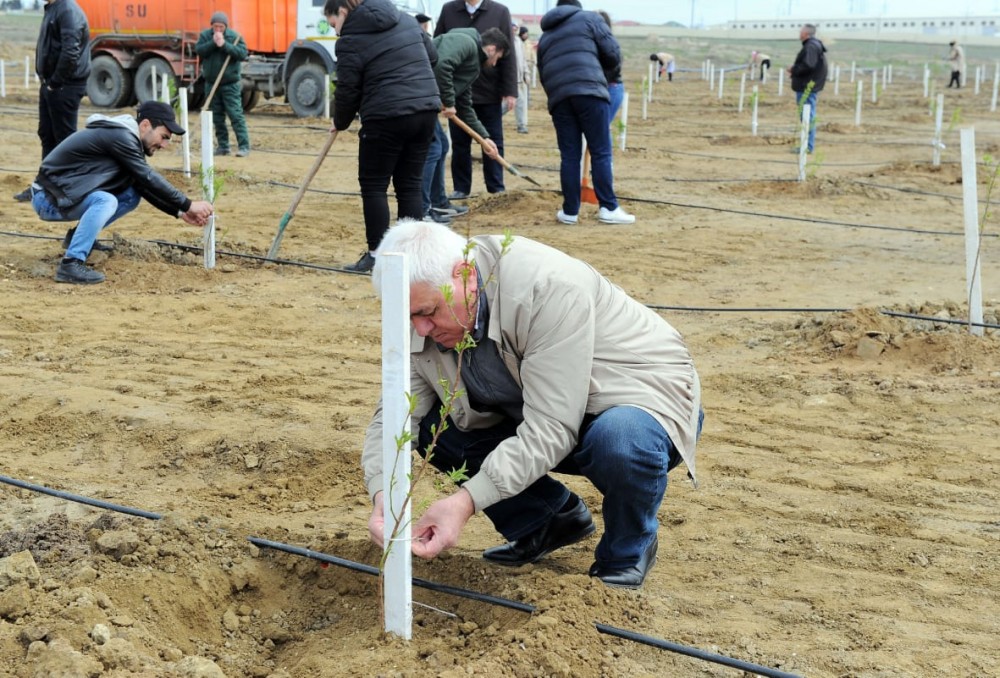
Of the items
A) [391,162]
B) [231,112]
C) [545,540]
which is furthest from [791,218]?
[545,540]

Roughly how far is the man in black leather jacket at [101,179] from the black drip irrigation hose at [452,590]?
293 centimetres

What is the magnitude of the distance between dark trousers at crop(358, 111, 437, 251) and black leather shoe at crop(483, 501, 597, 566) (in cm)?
353

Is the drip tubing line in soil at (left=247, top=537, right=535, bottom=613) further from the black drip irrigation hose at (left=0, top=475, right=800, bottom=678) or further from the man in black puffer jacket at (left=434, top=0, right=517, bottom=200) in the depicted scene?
the man in black puffer jacket at (left=434, top=0, right=517, bottom=200)

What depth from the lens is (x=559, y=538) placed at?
3.33 meters

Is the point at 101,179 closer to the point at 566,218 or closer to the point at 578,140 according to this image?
the point at 578,140

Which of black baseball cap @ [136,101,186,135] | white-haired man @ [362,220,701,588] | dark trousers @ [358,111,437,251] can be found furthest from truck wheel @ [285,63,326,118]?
white-haired man @ [362,220,701,588]

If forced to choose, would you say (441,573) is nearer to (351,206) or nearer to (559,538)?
(559,538)

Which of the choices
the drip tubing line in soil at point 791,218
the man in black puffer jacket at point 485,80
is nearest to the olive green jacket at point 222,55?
the man in black puffer jacket at point 485,80

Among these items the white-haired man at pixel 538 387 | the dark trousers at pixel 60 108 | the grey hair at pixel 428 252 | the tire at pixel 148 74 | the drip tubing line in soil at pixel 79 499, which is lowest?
the drip tubing line in soil at pixel 79 499

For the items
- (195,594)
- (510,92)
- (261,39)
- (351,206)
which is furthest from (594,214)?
(261,39)

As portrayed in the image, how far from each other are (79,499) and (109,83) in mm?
16636

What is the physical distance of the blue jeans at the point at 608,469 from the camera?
111 inches

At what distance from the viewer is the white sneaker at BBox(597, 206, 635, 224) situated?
8.80m

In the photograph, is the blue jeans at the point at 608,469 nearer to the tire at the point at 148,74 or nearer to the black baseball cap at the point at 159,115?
A: the black baseball cap at the point at 159,115
